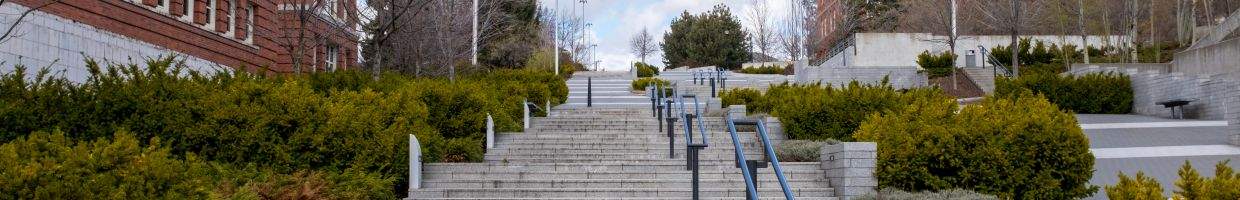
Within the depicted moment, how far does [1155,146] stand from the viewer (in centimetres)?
1658

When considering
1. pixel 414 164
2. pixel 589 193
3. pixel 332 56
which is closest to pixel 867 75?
pixel 332 56

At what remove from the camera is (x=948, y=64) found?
1414 inches

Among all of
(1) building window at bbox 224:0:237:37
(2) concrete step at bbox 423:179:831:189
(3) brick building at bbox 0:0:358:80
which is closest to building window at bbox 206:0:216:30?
(3) brick building at bbox 0:0:358:80

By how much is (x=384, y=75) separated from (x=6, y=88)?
355 inches

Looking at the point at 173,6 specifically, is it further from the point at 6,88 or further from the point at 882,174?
the point at 882,174

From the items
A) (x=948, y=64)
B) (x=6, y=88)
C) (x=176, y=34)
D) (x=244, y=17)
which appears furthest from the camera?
(x=948, y=64)

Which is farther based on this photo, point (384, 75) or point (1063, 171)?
point (384, 75)

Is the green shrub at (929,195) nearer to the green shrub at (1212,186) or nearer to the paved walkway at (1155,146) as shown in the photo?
the paved walkway at (1155,146)

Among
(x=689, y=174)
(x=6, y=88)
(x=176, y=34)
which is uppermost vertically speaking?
(x=176, y=34)

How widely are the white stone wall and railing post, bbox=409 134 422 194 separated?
152 inches

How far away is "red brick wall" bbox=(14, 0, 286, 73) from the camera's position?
17875mm

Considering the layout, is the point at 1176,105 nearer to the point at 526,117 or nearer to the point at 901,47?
the point at 526,117

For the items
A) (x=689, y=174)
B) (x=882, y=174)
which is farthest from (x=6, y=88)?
(x=882, y=174)

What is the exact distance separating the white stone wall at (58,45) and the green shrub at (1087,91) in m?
16.7
